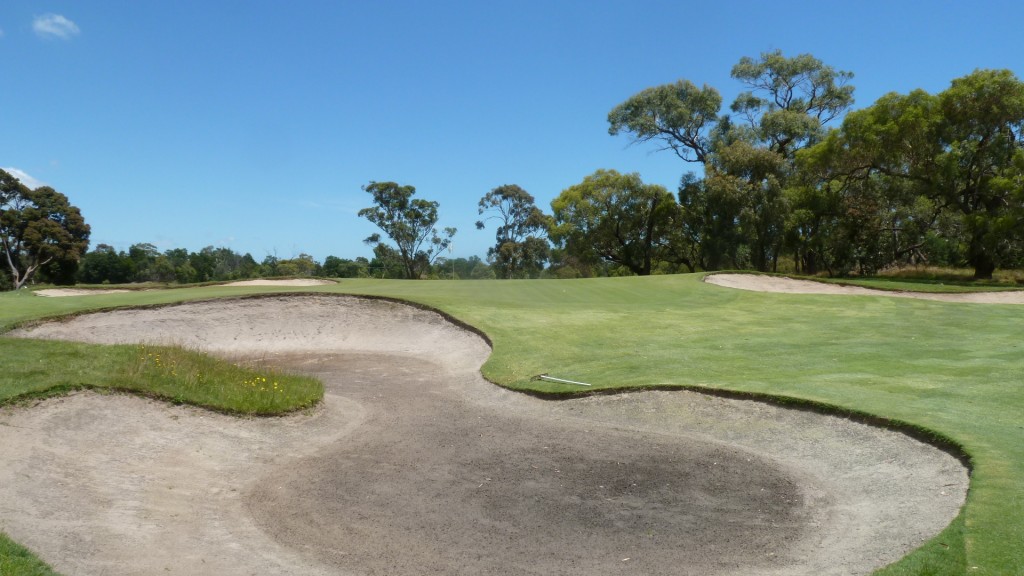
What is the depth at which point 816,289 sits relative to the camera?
3106 cm

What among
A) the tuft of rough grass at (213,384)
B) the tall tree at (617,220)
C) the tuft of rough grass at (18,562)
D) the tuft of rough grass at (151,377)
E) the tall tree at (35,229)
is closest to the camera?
the tuft of rough grass at (18,562)

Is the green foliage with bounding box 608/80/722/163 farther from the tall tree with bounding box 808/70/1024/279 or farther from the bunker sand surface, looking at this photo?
the bunker sand surface

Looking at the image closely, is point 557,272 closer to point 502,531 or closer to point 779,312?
point 779,312

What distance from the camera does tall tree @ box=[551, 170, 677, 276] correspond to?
179 feet

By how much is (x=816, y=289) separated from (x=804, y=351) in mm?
17171

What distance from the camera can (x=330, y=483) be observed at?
9.20m

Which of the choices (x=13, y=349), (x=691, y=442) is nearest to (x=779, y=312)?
(x=691, y=442)

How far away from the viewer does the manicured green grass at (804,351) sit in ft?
23.4

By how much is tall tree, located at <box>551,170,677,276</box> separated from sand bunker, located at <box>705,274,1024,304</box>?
73.0ft

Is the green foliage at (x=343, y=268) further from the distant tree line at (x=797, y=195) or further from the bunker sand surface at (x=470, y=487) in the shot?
the bunker sand surface at (x=470, y=487)

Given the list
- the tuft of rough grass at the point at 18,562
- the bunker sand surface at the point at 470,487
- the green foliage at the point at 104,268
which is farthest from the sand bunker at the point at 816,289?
the green foliage at the point at 104,268

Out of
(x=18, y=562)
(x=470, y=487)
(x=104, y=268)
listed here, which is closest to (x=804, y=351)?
(x=470, y=487)

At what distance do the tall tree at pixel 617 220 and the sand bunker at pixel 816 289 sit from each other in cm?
2224

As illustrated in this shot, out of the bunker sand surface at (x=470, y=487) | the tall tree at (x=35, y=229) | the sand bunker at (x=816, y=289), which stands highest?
the tall tree at (x=35, y=229)
